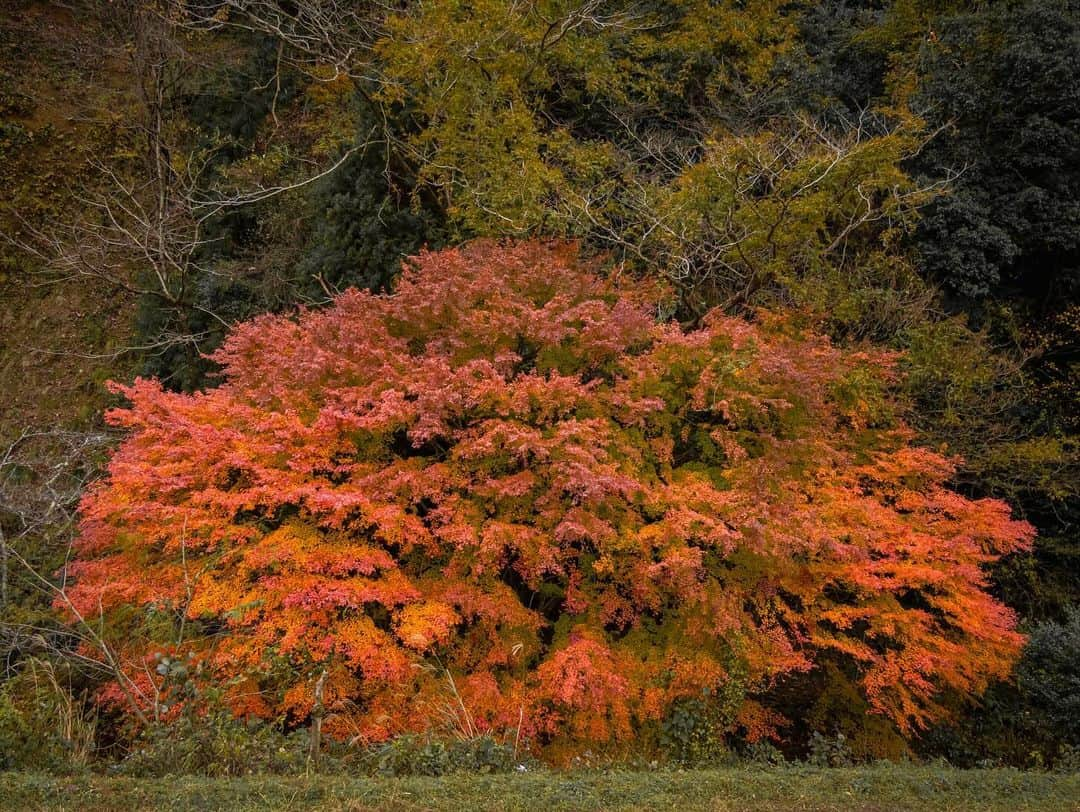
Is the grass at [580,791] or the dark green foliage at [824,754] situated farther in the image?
the dark green foliage at [824,754]

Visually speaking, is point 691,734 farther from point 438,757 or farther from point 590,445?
point 590,445

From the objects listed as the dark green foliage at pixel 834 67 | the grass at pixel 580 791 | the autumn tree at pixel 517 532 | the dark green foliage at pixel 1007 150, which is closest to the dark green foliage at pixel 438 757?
the grass at pixel 580 791

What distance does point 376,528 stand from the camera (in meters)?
7.26

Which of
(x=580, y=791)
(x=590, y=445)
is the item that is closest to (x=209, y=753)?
(x=580, y=791)

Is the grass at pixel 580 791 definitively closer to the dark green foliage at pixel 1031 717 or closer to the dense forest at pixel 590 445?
the dense forest at pixel 590 445

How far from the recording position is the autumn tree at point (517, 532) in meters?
6.67

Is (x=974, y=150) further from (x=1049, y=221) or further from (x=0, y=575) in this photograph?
(x=0, y=575)

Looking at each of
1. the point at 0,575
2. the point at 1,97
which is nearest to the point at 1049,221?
the point at 0,575

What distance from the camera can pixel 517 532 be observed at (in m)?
6.79

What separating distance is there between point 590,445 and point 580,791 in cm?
307

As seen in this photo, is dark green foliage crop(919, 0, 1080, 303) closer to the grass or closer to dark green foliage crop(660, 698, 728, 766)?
the grass

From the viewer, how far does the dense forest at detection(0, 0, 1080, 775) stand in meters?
6.70

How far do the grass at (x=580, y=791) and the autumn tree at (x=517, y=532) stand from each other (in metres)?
1.08

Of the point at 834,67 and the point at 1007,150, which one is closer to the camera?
the point at 1007,150
